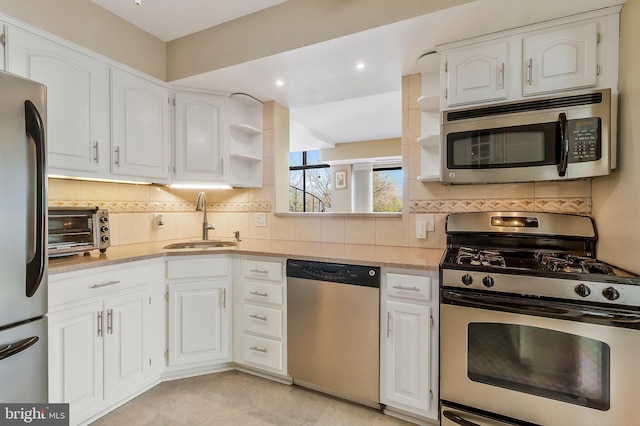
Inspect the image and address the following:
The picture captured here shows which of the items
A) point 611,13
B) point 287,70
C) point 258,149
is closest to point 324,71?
point 287,70

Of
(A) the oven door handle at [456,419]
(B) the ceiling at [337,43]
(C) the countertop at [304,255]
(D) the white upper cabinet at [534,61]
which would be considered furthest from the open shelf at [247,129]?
(A) the oven door handle at [456,419]

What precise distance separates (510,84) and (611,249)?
0.99 m

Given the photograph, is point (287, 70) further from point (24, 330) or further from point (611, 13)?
point (24, 330)

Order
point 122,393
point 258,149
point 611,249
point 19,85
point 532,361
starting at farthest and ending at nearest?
1. point 258,149
2. point 122,393
3. point 611,249
4. point 532,361
5. point 19,85

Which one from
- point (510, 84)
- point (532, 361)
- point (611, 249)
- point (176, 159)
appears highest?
point (510, 84)

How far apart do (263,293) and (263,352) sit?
16.1 inches

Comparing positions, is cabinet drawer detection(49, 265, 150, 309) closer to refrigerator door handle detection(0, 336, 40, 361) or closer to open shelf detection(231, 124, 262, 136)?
refrigerator door handle detection(0, 336, 40, 361)

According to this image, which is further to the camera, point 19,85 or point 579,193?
point 579,193

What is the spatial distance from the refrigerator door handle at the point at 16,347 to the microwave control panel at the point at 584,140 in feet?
8.35

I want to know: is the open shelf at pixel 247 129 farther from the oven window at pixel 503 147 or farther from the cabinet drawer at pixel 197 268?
the oven window at pixel 503 147

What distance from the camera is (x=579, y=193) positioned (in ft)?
5.96

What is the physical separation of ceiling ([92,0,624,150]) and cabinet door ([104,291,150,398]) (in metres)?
1.65

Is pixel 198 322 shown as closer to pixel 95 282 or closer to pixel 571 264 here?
pixel 95 282

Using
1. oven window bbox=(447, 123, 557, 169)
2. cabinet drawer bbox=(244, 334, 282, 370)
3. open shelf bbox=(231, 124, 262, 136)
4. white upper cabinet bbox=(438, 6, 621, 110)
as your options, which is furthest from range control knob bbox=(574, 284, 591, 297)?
open shelf bbox=(231, 124, 262, 136)
